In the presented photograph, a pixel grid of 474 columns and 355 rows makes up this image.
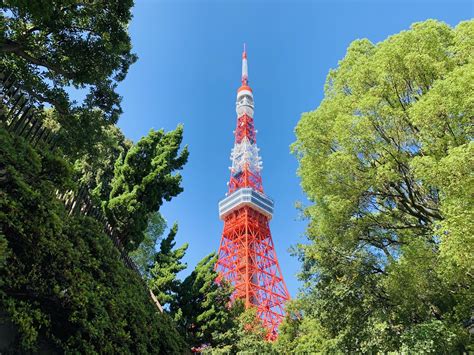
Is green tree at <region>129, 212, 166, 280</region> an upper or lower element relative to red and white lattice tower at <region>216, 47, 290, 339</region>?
lower

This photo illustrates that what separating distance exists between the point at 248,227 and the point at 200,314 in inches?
1124

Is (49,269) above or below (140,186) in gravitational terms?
below

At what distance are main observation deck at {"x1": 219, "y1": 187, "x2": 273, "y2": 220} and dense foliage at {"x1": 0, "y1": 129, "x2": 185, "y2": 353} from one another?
117 feet

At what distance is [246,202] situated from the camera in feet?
134

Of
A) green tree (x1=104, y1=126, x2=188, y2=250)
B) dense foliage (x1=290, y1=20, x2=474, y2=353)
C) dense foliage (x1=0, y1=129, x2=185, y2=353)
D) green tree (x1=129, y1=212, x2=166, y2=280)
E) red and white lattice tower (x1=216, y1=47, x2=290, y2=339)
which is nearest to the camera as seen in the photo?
dense foliage (x1=0, y1=129, x2=185, y2=353)

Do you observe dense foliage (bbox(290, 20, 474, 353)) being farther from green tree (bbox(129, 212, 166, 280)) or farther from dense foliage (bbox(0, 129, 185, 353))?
green tree (bbox(129, 212, 166, 280))

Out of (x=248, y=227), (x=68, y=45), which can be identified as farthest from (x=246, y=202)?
(x=68, y=45)

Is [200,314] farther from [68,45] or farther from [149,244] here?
[68,45]

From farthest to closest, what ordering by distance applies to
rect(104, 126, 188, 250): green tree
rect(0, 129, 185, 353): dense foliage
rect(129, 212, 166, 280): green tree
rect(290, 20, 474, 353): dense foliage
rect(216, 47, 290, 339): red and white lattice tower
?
rect(216, 47, 290, 339): red and white lattice tower → rect(129, 212, 166, 280): green tree → rect(104, 126, 188, 250): green tree → rect(290, 20, 474, 353): dense foliage → rect(0, 129, 185, 353): dense foliage

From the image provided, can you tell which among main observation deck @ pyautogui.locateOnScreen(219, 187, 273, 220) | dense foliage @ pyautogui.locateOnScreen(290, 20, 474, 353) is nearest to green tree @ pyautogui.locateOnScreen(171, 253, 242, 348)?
dense foliage @ pyautogui.locateOnScreen(290, 20, 474, 353)

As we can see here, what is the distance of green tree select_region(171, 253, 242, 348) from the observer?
11742mm

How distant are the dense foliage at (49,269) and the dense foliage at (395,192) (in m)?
4.80

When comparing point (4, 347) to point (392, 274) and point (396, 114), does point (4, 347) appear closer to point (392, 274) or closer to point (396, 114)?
point (392, 274)

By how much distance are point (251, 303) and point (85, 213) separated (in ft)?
95.5
